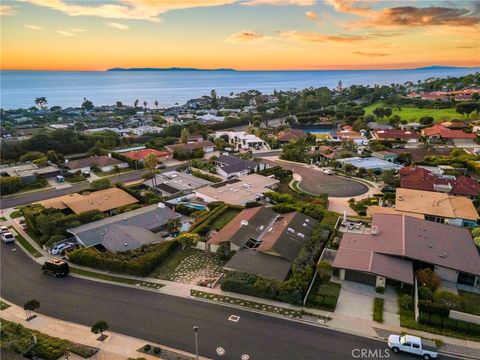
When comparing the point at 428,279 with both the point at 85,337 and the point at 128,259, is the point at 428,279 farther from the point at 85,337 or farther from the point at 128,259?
the point at 85,337

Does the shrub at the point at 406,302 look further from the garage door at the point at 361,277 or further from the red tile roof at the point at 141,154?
the red tile roof at the point at 141,154

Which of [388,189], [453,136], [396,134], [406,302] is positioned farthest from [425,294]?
[453,136]

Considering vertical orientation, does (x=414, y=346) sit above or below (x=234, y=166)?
below

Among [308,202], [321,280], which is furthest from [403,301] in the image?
[308,202]

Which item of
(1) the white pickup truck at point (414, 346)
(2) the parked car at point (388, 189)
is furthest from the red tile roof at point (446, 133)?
(1) the white pickup truck at point (414, 346)

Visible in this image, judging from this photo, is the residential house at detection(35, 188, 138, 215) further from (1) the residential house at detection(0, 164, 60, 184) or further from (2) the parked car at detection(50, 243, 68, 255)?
(1) the residential house at detection(0, 164, 60, 184)

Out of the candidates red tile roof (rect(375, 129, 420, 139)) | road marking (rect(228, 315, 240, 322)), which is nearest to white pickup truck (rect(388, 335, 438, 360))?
road marking (rect(228, 315, 240, 322))
